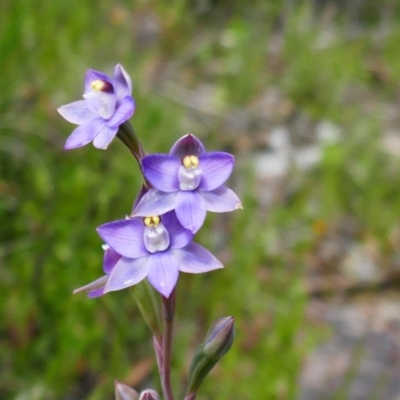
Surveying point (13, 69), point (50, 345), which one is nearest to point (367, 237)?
point (50, 345)

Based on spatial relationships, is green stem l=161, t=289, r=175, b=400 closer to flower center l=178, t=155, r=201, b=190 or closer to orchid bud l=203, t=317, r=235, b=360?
orchid bud l=203, t=317, r=235, b=360

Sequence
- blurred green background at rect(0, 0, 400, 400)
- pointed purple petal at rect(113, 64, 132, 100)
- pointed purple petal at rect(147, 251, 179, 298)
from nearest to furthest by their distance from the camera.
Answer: pointed purple petal at rect(147, 251, 179, 298) → pointed purple petal at rect(113, 64, 132, 100) → blurred green background at rect(0, 0, 400, 400)

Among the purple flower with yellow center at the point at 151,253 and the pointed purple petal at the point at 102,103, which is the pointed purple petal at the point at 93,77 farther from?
the purple flower with yellow center at the point at 151,253

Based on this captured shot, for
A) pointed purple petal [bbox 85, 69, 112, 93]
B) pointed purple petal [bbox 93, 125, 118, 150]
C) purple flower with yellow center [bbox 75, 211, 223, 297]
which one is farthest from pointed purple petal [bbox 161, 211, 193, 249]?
pointed purple petal [bbox 85, 69, 112, 93]

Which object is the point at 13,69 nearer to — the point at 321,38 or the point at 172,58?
the point at 172,58

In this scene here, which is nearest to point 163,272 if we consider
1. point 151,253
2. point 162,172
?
point 151,253

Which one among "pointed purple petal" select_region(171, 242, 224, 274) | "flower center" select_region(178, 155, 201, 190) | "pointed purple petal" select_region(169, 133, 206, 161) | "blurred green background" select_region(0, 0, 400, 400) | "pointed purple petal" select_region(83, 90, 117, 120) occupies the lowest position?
"blurred green background" select_region(0, 0, 400, 400)

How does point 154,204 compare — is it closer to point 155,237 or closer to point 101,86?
point 155,237
